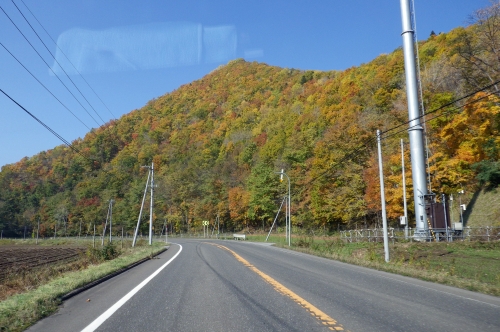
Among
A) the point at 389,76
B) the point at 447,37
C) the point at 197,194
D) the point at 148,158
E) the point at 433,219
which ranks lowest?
the point at 433,219

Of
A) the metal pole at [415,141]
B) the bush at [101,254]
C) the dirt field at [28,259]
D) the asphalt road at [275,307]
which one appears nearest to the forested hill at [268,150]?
the metal pole at [415,141]

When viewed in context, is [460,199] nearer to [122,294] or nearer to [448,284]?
[448,284]

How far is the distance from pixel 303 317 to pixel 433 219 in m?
28.2

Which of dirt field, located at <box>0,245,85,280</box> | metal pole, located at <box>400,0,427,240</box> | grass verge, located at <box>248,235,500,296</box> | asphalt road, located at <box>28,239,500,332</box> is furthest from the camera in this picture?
metal pole, located at <box>400,0,427,240</box>

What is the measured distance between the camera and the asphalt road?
598cm

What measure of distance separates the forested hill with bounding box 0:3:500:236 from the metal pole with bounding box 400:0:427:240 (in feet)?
16.2

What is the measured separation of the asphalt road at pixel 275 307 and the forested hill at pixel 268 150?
8628 millimetres

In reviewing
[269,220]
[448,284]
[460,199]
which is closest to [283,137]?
[269,220]

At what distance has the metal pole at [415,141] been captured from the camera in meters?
31.4

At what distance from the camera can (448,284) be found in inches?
442

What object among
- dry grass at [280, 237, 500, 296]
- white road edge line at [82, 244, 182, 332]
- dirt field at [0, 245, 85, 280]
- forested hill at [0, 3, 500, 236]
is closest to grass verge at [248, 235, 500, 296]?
dry grass at [280, 237, 500, 296]

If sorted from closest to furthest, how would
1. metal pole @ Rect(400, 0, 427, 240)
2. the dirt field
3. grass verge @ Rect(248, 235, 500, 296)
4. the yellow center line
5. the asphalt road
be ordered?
the yellow center line < the asphalt road < grass verge @ Rect(248, 235, 500, 296) < the dirt field < metal pole @ Rect(400, 0, 427, 240)

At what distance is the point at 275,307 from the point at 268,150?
7904 cm

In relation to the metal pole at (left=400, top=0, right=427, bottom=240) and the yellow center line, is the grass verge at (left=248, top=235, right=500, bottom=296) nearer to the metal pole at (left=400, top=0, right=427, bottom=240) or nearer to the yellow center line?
the yellow center line
